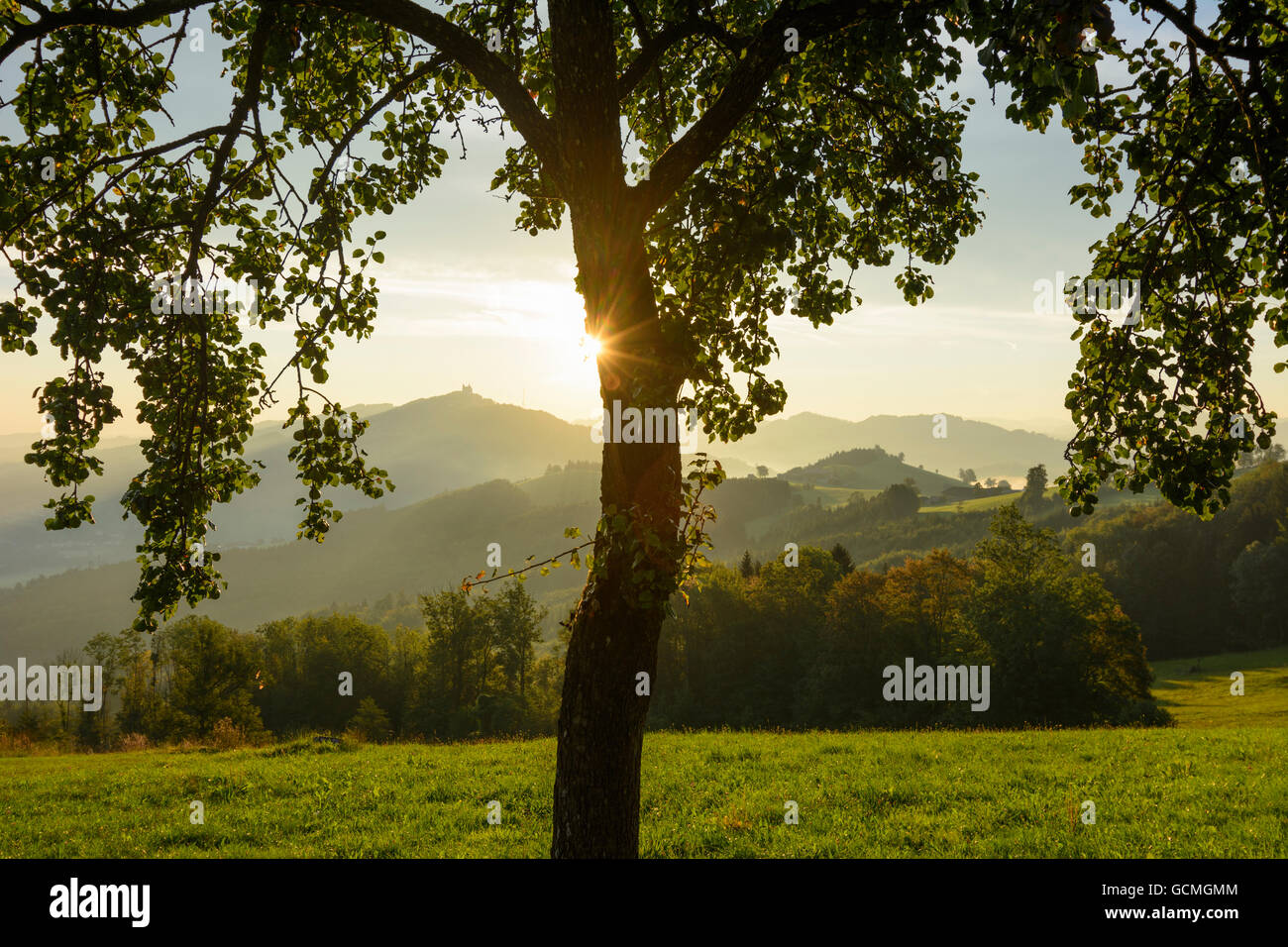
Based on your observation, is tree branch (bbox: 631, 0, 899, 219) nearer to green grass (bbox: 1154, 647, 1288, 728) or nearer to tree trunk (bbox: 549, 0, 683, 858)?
tree trunk (bbox: 549, 0, 683, 858)

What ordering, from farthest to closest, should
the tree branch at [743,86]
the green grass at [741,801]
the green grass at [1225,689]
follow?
the green grass at [1225,689] < the green grass at [741,801] < the tree branch at [743,86]

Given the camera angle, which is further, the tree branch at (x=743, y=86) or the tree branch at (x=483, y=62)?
the tree branch at (x=483, y=62)

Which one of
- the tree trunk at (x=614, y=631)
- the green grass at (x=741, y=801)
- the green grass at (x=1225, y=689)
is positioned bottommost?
the green grass at (x=1225, y=689)

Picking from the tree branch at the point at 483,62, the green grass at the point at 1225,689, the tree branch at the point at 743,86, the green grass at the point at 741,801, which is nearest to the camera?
the tree branch at the point at 743,86

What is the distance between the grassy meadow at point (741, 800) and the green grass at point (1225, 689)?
53848 mm

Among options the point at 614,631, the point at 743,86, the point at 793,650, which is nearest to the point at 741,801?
the point at 614,631

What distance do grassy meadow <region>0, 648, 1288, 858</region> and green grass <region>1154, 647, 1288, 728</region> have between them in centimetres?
5385

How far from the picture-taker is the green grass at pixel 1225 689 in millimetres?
65312

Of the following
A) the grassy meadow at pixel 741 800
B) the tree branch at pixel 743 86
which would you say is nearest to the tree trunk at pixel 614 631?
the tree branch at pixel 743 86

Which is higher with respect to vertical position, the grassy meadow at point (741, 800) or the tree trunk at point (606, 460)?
the tree trunk at point (606, 460)

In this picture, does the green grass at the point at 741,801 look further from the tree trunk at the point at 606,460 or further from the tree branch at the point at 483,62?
the tree branch at the point at 483,62

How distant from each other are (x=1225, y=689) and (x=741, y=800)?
105 metres

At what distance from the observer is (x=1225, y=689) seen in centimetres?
8875
